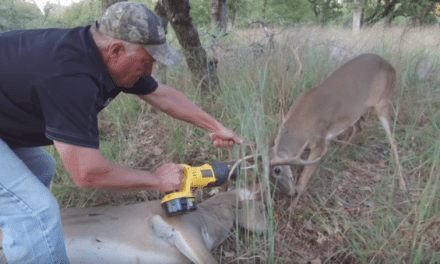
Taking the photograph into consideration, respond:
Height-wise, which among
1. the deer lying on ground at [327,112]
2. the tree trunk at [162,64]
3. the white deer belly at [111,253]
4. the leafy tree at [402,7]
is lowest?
the leafy tree at [402,7]

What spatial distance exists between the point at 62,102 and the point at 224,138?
4.09ft

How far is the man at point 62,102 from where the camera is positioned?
5.48 ft

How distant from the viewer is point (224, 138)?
102 inches

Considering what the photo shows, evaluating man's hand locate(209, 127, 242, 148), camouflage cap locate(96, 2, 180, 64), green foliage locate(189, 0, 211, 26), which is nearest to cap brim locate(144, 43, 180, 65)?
camouflage cap locate(96, 2, 180, 64)

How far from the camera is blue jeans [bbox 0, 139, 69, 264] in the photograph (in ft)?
6.07

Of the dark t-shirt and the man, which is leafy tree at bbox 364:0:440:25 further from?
the dark t-shirt

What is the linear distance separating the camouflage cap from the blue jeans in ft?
3.01

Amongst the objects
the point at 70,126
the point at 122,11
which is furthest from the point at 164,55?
the point at 70,126

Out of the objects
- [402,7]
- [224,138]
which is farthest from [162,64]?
[402,7]

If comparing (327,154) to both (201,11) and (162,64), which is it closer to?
(162,64)

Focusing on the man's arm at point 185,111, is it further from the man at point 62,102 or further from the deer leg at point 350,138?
the deer leg at point 350,138

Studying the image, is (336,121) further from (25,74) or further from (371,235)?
(25,74)

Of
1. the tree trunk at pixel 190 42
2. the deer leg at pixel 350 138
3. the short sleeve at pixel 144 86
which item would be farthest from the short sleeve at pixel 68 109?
the deer leg at pixel 350 138

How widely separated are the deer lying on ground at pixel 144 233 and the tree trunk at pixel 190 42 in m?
1.70
